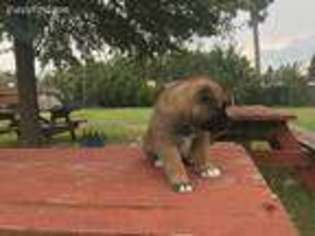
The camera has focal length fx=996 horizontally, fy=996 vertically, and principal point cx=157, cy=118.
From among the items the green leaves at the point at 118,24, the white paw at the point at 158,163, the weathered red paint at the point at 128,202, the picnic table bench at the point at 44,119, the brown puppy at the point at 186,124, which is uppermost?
the green leaves at the point at 118,24

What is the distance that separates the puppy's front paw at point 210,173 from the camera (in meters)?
4.40

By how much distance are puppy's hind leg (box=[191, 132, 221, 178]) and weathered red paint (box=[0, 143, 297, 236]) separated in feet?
0.20

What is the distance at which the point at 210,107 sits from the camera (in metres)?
4.35

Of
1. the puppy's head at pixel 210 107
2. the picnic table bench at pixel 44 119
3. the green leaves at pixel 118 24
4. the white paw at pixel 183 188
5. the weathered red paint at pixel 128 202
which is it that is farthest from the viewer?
the picnic table bench at pixel 44 119

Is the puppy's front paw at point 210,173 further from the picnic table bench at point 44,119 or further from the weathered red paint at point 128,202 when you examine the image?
the picnic table bench at point 44,119

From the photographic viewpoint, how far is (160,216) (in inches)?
133

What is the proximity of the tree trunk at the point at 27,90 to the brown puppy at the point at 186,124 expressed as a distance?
1046 cm

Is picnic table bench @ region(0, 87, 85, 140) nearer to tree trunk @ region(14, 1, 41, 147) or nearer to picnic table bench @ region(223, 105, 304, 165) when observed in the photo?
tree trunk @ region(14, 1, 41, 147)

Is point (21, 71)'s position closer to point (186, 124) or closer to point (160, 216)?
point (186, 124)

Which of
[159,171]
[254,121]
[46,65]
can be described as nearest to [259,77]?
[46,65]

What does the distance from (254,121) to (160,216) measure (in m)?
8.10

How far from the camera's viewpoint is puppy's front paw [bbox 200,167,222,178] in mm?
4398

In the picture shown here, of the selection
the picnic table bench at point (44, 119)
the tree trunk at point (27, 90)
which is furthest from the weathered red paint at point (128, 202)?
the picnic table bench at point (44, 119)

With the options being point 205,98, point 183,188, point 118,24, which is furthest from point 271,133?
point 183,188
